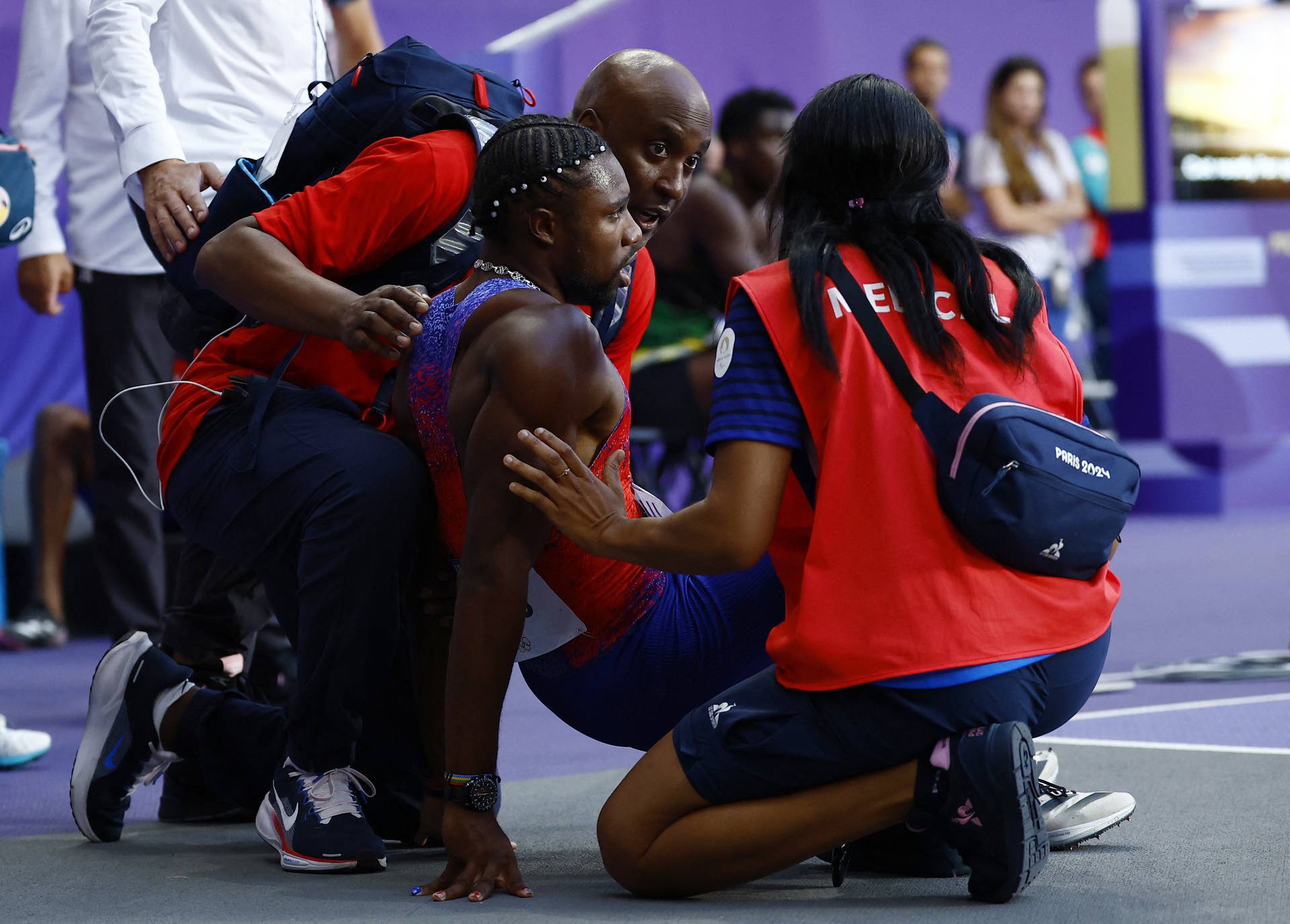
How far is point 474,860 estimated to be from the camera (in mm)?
2098

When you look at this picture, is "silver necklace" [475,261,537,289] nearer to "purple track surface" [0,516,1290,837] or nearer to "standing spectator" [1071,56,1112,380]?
"purple track surface" [0,516,1290,837]

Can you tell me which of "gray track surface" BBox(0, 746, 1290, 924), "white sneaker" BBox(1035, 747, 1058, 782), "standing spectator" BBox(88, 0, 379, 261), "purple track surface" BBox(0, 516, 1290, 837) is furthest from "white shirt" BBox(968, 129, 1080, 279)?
"white sneaker" BBox(1035, 747, 1058, 782)

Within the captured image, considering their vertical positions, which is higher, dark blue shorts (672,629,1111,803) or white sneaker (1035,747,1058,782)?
dark blue shorts (672,629,1111,803)

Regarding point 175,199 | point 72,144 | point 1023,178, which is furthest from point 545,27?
point 175,199

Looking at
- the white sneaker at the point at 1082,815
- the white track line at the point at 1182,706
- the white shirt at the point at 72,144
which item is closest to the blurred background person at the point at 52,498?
the white shirt at the point at 72,144

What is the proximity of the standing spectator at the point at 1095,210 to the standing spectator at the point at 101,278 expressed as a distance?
21.4 feet

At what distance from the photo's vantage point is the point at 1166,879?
2.16 metres

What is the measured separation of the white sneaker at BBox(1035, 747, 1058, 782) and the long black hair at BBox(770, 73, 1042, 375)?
2.31 ft

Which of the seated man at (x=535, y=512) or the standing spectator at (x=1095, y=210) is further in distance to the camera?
the standing spectator at (x=1095, y=210)

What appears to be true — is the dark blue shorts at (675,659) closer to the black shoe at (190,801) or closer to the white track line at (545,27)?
the black shoe at (190,801)

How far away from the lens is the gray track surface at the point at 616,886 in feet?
6.64

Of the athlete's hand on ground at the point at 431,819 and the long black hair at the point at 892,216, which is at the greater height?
the long black hair at the point at 892,216

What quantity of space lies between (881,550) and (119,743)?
131 cm

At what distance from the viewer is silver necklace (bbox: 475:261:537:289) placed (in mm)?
2217
